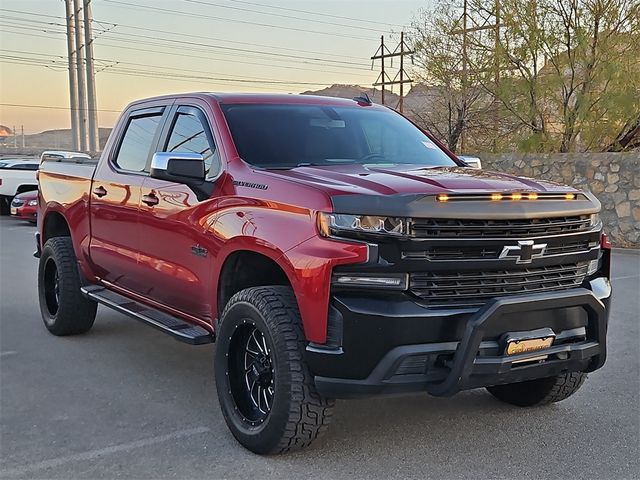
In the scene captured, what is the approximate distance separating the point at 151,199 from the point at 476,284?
94.7 inches

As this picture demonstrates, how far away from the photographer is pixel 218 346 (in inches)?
161

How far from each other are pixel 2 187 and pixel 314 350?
1818 centimetres

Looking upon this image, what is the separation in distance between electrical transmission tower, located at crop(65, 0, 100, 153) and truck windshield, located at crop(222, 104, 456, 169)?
3816 cm

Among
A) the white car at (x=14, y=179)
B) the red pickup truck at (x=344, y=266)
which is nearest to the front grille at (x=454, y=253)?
the red pickup truck at (x=344, y=266)

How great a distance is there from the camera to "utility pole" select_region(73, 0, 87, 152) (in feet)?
140

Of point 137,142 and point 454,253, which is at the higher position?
point 137,142

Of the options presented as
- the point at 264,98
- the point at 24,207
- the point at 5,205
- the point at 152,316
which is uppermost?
the point at 264,98

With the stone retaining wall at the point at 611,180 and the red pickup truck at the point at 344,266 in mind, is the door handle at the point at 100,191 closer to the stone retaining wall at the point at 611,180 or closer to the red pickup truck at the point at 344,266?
the red pickup truck at the point at 344,266

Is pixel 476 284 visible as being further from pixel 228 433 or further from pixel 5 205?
pixel 5 205

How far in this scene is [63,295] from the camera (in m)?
6.18

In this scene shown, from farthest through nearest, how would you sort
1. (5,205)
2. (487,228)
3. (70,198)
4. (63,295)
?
(5,205) < (70,198) < (63,295) < (487,228)

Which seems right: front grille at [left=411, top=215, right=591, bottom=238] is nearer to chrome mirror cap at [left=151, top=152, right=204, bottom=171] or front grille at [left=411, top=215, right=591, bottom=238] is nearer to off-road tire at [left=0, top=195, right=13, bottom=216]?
chrome mirror cap at [left=151, top=152, right=204, bottom=171]

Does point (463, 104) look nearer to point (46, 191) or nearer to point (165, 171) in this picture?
point (46, 191)

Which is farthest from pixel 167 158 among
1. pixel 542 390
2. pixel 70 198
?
pixel 542 390
